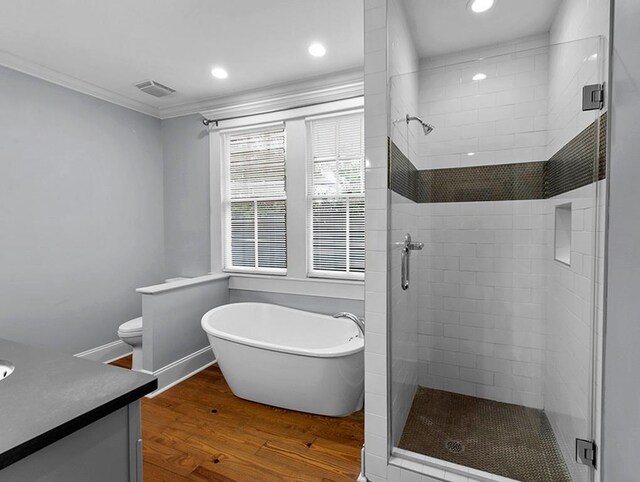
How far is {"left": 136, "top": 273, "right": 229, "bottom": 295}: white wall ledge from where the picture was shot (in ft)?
8.96

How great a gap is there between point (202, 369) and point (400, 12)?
10.6 ft

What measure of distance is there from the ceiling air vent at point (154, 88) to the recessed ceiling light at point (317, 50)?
1.52m

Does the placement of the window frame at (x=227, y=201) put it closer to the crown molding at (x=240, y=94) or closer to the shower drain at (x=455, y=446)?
the crown molding at (x=240, y=94)

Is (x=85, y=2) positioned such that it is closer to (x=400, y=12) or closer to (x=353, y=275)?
(x=400, y=12)

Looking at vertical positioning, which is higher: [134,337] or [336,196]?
[336,196]

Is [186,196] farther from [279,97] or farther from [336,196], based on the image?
[336,196]

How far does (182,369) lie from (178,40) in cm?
264

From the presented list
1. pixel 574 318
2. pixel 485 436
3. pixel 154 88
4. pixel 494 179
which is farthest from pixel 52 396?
pixel 154 88

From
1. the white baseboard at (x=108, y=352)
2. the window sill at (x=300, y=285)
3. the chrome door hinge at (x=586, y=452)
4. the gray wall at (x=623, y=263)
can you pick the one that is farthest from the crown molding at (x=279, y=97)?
the chrome door hinge at (x=586, y=452)

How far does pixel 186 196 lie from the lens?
3775 millimetres

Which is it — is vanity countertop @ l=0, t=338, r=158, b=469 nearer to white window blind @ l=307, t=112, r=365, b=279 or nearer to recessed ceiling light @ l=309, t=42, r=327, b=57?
white window blind @ l=307, t=112, r=365, b=279

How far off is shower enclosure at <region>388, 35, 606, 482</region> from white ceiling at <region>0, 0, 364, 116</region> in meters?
0.86

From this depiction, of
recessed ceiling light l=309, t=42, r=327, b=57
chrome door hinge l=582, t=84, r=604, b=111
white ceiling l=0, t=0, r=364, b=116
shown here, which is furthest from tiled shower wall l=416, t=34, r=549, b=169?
recessed ceiling light l=309, t=42, r=327, b=57

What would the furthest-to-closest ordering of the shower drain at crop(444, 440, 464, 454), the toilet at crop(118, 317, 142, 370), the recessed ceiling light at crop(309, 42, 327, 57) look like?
1. the toilet at crop(118, 317, 142, 370)
2. the recessed ceiling light at crop(309, 42, 327, 57)
3. the shower drain at crop(444, 440, 464, 454)
